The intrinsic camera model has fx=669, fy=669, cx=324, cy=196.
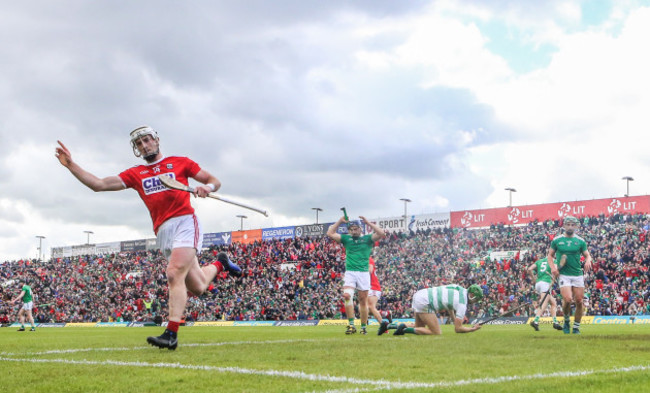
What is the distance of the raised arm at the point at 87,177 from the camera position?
26.8 feet

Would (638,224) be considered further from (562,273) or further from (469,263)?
(562,273)

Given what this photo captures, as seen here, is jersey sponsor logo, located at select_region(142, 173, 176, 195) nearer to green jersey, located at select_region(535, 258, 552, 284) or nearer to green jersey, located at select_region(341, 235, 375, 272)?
green jersey, located at select_region(341, 235, 375, 272)

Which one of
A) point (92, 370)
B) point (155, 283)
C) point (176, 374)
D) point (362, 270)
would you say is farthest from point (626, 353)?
point (155, 283)

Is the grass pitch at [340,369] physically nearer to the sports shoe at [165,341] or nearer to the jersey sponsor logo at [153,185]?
the sports shoe at [165,341]

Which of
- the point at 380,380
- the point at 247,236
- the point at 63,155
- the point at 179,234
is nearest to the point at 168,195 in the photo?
the point at 179,234

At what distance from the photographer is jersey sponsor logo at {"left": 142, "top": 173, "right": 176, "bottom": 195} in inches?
330

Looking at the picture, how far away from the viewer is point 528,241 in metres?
40.2

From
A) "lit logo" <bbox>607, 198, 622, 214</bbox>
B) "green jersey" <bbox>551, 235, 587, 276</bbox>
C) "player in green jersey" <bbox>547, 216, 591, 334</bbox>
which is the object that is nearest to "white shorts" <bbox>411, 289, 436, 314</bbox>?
"player in green jersey" <bbox>547, 216, 591, 334</bbox>

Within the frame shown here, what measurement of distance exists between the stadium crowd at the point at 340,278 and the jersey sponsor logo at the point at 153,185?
81.8 feet

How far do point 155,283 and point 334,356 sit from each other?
4702 centimetres

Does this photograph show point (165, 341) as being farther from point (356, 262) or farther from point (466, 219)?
point (466, 219)

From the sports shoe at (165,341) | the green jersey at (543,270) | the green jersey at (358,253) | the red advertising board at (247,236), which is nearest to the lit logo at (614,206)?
the green jersey at (543,270)

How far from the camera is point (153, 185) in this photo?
8.41 metres

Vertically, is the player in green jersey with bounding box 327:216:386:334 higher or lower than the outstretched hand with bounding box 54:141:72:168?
lower
